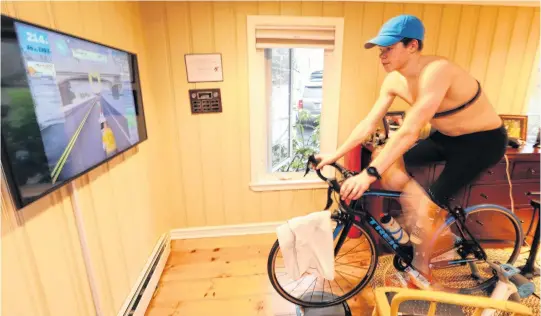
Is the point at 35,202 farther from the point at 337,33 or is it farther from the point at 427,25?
the point at 427,25

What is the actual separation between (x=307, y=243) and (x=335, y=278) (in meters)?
0.77

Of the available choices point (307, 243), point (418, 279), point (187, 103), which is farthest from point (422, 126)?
point (187, 103)

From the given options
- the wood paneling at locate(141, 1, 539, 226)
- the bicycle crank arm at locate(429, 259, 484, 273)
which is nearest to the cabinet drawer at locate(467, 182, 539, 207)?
the bicycle crank arm at locate(429, 259, 484, 273)

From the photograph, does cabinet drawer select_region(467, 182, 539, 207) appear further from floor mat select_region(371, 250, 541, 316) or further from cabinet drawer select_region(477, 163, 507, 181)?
floor mat select_region(371, 250, 541, 316)

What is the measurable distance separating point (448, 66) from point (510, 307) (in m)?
0.99

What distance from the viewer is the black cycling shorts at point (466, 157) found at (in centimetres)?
150

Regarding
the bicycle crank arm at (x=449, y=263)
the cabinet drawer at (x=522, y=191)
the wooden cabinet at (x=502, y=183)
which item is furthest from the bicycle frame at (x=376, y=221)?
the cabinet drawer at (x=522, y=191)

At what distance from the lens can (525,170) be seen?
2.10 metres

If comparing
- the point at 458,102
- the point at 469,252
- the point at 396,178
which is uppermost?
the point at 458,102

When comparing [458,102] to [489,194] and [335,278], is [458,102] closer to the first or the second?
[489,194]

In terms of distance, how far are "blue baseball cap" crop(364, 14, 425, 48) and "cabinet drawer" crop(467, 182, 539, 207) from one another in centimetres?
150

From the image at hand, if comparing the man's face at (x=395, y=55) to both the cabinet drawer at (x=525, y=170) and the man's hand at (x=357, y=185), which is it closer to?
the man's hand at (x=357, y=185)

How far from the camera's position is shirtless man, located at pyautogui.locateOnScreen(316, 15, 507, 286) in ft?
4.01

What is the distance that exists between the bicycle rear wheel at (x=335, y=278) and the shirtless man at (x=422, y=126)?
14.2 inches
